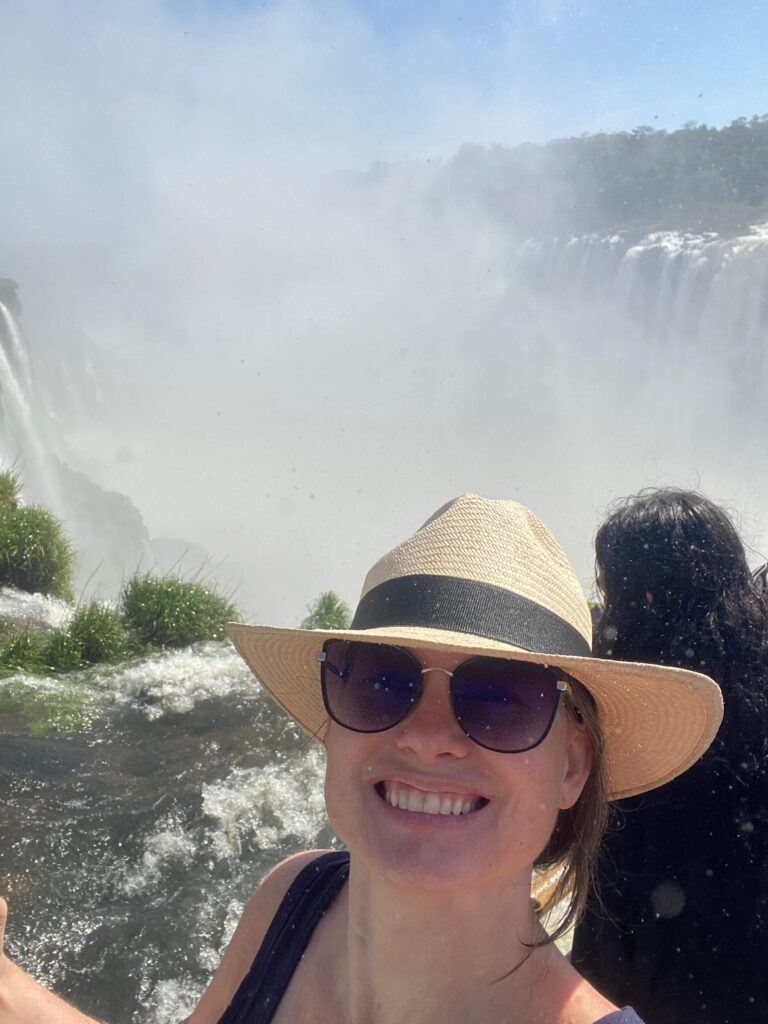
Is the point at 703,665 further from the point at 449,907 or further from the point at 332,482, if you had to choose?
the point at 332,482

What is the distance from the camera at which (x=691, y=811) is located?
176 centimetres

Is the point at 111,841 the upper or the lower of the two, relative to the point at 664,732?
lower

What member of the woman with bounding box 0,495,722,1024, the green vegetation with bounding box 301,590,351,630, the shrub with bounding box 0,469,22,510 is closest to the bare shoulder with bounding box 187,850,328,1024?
the woman with bounding box 0,495,722,1024

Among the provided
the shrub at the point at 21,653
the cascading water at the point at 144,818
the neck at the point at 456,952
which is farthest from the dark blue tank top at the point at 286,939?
the shrub at the point at 21,653

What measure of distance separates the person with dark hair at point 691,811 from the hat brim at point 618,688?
37 centimetres

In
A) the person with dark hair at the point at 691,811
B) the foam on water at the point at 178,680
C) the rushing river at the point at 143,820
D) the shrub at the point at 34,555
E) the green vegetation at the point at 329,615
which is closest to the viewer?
the person with dark hair at the point at 691,811

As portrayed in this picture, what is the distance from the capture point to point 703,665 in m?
1.78

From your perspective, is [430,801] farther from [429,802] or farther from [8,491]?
[8,491]

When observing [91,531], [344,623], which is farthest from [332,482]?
[344,623]

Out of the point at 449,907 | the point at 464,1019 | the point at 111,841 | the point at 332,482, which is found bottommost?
the point at 111,841

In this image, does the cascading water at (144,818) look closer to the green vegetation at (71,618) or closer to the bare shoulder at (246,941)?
the green vegetation at (71,618)

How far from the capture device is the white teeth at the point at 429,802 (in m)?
1.21

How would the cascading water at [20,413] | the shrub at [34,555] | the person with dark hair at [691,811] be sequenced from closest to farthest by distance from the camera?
the person with dark hair at [691,811], the shrub at [34,555], the cascading water at [20,413]

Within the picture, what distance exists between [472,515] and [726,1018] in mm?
1223
